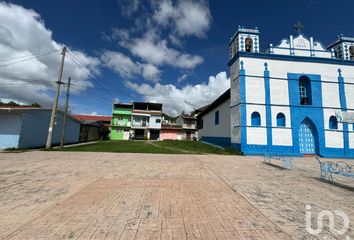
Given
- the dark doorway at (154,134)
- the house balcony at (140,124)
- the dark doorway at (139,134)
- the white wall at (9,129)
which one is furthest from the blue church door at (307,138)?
the dark doorway at (139,134)

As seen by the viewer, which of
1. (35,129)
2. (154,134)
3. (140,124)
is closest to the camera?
(35,129)

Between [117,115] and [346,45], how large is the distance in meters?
38.5

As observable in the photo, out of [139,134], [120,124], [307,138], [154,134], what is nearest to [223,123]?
[307,138]

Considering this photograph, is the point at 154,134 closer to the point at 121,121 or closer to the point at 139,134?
the point at 139,134

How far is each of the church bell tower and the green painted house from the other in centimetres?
2917

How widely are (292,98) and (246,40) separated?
6.96m

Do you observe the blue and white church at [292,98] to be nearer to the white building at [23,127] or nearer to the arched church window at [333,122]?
the arched church window at [333,122]

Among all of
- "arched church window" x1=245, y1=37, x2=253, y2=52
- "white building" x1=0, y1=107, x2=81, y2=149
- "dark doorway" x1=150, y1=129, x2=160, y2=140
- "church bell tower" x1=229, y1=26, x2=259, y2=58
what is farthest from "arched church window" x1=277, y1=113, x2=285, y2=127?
"dark doorway" x1=150, y1=129, x2=160, y2=140

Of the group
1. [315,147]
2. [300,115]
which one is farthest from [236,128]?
[315,147]

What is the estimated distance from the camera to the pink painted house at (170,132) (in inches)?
1548

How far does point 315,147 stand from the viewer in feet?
48.2

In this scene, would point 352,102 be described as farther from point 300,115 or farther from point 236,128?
point 236,128

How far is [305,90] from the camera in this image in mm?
15547

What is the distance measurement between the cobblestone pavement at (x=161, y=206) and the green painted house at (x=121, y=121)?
106 ft
